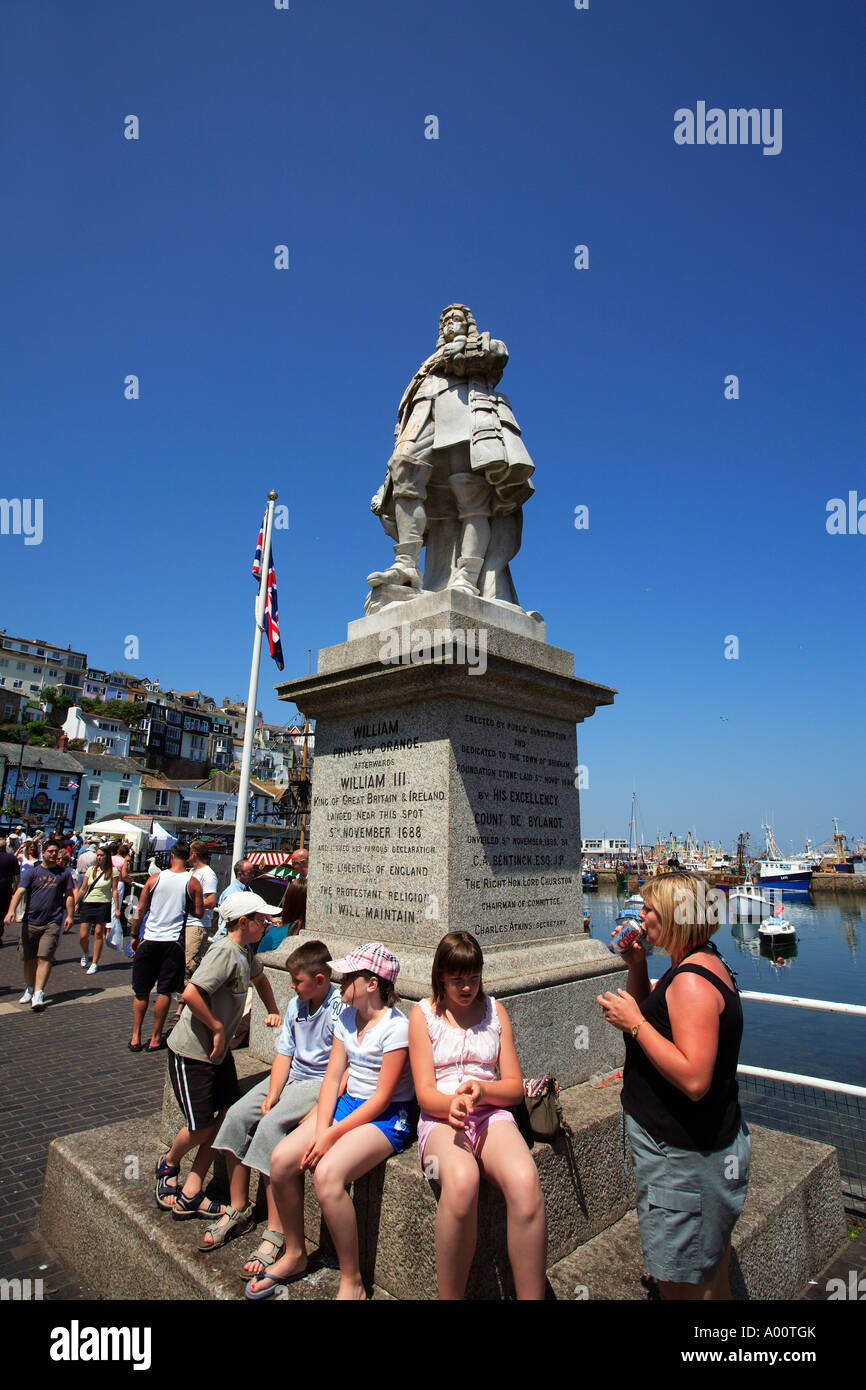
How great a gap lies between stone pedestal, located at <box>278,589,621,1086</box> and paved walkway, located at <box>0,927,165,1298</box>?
2.20m

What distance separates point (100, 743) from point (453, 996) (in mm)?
89441

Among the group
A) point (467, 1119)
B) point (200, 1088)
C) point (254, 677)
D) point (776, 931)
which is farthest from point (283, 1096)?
point (776, 931)

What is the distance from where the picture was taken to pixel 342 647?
4.93 metres

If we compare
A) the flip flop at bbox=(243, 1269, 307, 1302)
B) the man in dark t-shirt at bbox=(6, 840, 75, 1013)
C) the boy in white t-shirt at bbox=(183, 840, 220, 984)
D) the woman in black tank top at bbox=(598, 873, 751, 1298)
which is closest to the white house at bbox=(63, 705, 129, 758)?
the man in dark t-shirt at bbox=(6, 840, 75, 1013)

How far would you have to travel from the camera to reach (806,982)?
31188mm

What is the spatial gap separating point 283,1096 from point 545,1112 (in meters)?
1.24

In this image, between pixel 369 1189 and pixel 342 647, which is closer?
pixel 369 1189

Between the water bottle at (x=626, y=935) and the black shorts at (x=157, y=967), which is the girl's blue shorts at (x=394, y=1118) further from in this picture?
the black shorts at (x=157, y=967)

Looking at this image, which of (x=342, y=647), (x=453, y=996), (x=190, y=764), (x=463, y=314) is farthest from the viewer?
(x=190, y=764)

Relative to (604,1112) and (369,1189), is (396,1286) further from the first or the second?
(604,1112)

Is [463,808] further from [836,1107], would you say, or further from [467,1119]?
[836,1107]

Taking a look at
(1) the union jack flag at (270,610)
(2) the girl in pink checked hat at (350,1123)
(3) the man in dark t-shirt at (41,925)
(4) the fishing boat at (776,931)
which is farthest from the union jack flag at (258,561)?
(4) the fishing boat at (776,931)

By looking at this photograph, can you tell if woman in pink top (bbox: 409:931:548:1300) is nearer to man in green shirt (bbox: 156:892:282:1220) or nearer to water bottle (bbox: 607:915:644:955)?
water bottle (bbox: 607:915:644:955)
